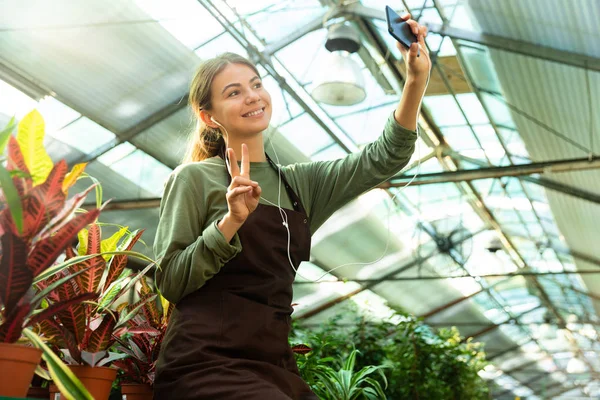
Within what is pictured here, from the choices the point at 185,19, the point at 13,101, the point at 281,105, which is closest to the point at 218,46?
the point at 185,19

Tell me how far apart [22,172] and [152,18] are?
5229 millimetres

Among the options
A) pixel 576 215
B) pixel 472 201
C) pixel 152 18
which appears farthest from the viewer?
pixel 472 201

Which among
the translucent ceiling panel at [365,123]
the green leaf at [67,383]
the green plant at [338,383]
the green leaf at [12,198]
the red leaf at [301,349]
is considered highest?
the translucent ceiling panel at [365,123]

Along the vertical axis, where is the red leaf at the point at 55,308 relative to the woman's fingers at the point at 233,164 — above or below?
below

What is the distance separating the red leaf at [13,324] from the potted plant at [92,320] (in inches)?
6.5

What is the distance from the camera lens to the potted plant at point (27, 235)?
1119 millimetres

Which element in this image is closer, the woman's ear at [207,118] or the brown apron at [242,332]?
the brown apron at [242,332]

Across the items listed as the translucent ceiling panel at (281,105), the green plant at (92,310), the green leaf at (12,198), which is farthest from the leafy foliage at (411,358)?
the green leaf at (12,198)

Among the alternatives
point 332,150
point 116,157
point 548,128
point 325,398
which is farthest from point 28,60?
point 548,128

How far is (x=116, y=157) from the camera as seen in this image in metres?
7.84

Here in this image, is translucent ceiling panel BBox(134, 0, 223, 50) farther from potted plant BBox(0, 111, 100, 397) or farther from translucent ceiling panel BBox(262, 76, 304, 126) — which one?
potted plant BBox(0, 111, 100, 397)

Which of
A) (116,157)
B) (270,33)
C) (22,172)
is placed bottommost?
(22,172)

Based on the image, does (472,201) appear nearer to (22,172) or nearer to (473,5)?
(473,5)

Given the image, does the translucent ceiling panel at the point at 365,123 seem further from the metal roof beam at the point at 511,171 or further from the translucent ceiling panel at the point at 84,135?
the translucent ceiling panel at the point at 84,135
